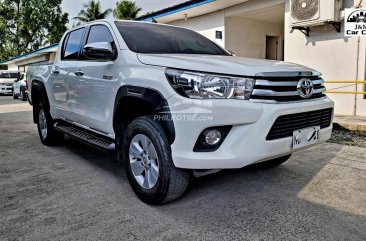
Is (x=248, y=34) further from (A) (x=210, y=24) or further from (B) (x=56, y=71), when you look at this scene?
(B) (x=56, y=71)

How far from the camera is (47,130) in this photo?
5.23m

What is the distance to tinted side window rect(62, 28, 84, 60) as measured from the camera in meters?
4.35

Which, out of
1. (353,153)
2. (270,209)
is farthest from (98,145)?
(353,153)

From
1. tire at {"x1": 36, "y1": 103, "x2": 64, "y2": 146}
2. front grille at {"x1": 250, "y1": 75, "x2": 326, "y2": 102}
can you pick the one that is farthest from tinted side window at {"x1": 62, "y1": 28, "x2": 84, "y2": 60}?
front grille at {"x1": 250, "y1": 75, "x2": 326, "y2": 102}

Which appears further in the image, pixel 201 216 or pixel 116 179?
pixel 116 179

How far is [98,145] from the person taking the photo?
347 cm

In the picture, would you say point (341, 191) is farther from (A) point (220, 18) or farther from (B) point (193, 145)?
(A) point (220, 18)

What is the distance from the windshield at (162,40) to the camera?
3354mm

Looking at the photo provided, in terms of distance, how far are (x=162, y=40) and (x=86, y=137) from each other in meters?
1.48

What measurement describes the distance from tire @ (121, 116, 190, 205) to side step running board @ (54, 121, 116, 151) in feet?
1.19

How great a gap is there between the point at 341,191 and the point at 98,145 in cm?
257

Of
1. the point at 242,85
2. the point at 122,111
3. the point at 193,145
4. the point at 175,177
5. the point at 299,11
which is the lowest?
the point at 175,177

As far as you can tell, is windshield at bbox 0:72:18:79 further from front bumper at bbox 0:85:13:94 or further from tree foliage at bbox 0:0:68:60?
tree foliage at bbox 0:0:68:60

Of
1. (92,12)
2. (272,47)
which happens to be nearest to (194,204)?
(272,47)
